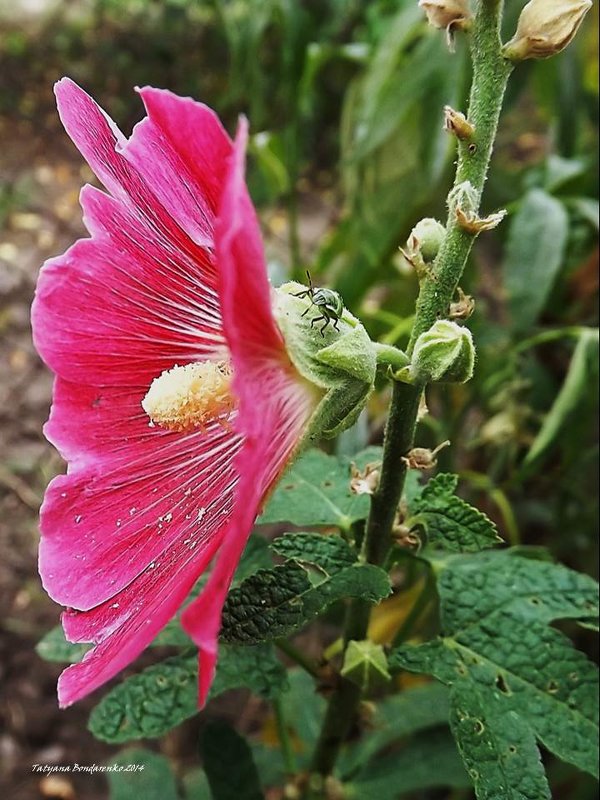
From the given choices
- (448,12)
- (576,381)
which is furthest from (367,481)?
(576,381)

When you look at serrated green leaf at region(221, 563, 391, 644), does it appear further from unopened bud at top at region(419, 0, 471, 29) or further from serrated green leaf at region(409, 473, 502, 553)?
unopened bud at top at region(419, 0, 471, 29)

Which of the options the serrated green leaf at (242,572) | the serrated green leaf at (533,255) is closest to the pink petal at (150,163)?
the serrated green leaf at (242,572)

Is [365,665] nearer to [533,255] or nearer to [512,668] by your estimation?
[512,668]

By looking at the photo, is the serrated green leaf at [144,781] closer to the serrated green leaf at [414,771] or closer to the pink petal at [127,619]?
the serrated green leaf at [414,771]

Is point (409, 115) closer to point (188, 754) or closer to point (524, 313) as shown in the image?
point (524, 313)

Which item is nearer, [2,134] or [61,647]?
[61,647]

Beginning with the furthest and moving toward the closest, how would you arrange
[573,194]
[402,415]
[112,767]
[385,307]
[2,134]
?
[2,134] → [385,307] → [573,194] → [112,767] → [402,415]

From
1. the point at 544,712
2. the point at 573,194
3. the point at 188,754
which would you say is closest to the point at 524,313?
the point at 573,194
